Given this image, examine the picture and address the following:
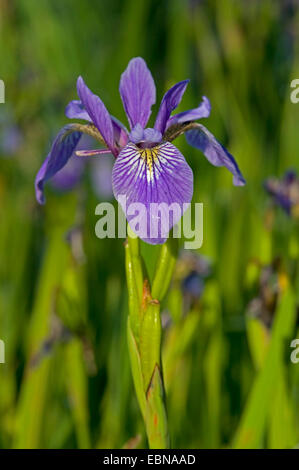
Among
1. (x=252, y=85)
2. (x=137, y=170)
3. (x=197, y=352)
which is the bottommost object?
(x=197, y=352)

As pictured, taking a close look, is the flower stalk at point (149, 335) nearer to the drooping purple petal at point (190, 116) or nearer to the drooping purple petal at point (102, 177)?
the drooping purple petal at point (190, 116)

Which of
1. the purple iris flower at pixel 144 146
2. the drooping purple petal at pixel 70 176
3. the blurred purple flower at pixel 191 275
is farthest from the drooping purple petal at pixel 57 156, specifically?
the drooping purple petal at pixel 70 176

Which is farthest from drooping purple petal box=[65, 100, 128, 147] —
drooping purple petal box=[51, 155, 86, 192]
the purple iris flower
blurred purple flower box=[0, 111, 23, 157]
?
blurred purple flower box=[0, 111, 23, 157]

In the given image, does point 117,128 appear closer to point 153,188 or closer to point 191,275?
point 153,188

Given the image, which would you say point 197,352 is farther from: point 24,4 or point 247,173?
point 24,4

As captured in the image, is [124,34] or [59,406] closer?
[59,406]

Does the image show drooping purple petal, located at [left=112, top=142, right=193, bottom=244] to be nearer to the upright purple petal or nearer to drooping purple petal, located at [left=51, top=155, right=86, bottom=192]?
the upright purple petal

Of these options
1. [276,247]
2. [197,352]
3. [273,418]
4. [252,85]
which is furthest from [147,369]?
[252,85]
